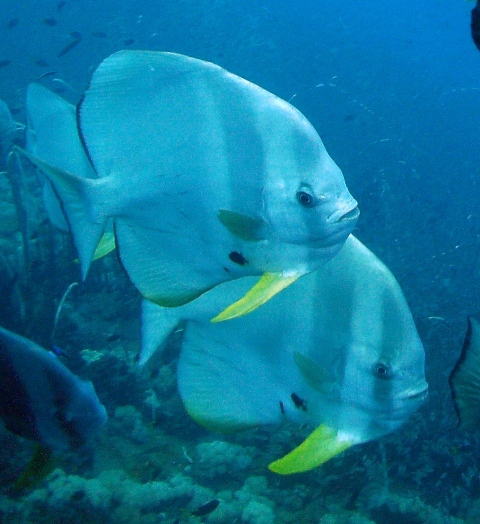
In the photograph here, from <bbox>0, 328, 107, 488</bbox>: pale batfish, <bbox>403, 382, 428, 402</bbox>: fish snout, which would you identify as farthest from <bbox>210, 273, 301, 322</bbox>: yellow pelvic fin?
<bbox>0, 328, 107, 488</bbox>: pale batfish

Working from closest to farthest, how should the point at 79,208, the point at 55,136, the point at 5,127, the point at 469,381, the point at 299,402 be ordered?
the point at 79,208 < the point at 299,402 < the point at 469,381 < the point at 55,136 < the point at 5,127

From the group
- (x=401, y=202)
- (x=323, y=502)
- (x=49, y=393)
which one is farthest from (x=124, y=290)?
(x=401, y=202)

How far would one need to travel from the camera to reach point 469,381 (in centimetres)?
128

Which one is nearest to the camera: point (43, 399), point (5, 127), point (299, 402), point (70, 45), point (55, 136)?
point (299, 402)

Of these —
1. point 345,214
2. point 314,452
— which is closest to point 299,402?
point 314,452

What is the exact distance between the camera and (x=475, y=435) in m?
5.18

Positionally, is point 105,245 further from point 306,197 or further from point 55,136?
point 55,136

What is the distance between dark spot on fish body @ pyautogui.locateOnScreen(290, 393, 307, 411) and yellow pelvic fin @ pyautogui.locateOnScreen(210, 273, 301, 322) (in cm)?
40

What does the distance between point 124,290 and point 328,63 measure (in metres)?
30.9

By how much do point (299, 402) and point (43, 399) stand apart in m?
1.01

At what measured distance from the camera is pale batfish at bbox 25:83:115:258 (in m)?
1.93

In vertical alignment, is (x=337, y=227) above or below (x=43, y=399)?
above

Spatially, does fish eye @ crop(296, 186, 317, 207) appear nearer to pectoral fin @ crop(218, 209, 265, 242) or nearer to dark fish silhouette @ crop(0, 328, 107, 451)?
pectoral fin @ crop(218, 209, 265, 242)

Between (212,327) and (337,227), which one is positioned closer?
(337,227)
